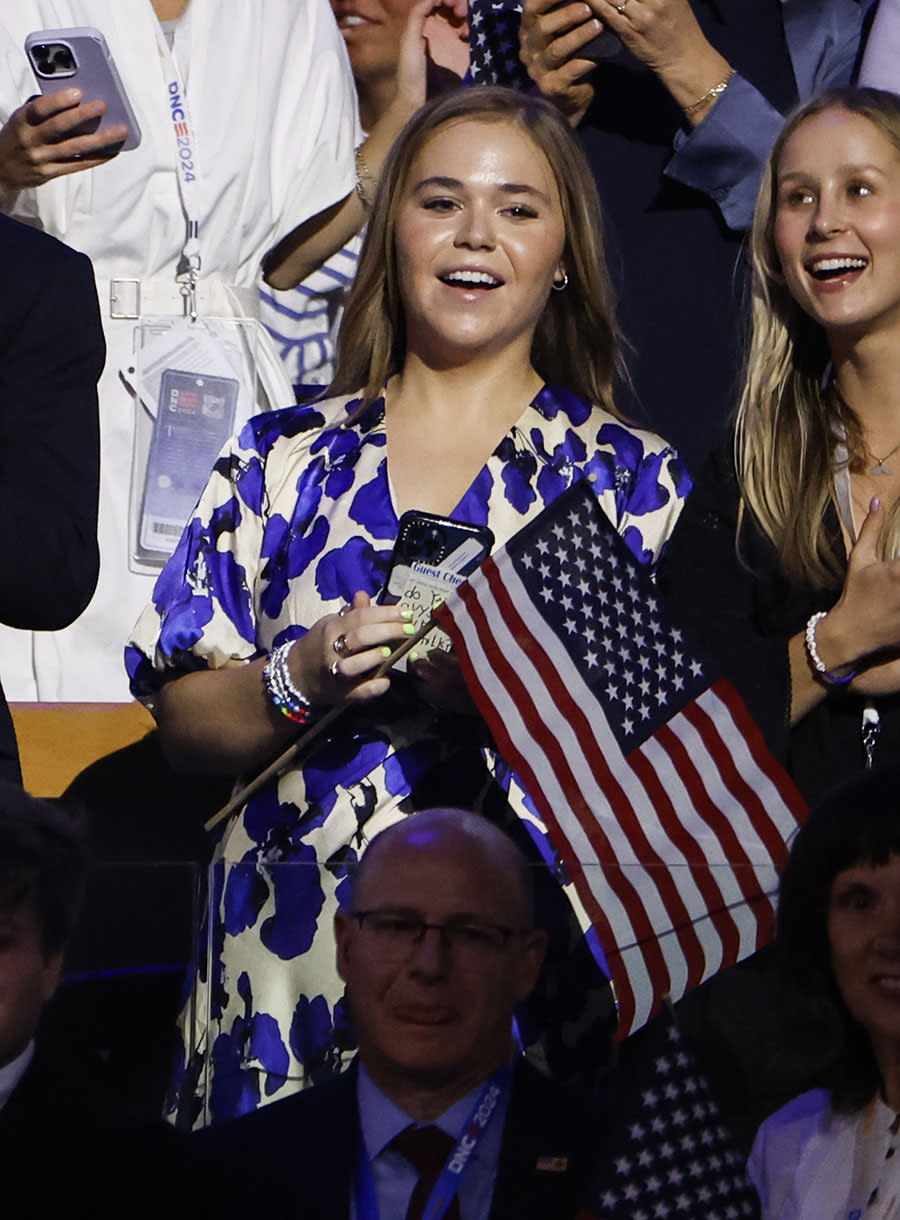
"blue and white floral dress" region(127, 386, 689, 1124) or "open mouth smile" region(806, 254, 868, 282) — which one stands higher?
"open mouth smile" region(806, 254, 868, 282)

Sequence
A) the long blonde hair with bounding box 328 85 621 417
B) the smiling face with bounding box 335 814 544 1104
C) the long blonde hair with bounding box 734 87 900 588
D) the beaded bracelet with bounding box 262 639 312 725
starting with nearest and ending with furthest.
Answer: the smiling face with bounding box 335 814 544 1104
the beaded bracelet with bounding box 262 639 312 725
the long blonde hair with bounding box 734 87 900 588
the long blonde hair with bounding box 328 85 621 417

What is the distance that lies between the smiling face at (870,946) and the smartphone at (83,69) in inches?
77.6

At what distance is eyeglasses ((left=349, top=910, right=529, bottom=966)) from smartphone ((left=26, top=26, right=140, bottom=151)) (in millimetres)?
1871

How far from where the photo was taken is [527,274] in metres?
2.81

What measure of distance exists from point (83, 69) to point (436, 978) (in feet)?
6.60

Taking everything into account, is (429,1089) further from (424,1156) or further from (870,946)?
(870,946)

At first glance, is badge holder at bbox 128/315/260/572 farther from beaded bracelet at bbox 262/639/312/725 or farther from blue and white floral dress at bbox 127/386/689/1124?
beaded bracelet at bbox 262/639/312/725

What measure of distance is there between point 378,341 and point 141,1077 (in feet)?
4.72

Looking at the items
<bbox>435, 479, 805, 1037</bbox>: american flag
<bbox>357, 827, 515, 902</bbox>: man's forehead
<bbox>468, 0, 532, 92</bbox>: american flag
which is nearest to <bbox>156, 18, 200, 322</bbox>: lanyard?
<bbox>468, 0, 532, 92</bbox>: american flag

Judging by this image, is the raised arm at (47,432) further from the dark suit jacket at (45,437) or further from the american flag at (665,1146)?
the american flag at (665,1146)

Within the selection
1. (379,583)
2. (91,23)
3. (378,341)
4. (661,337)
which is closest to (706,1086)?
(379,583)

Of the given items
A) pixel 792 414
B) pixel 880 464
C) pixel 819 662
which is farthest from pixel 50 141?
pixel 819 662

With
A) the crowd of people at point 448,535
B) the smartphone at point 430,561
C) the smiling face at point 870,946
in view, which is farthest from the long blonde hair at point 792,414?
the smiling face at point 870,946

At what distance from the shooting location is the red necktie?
1.73 metres
